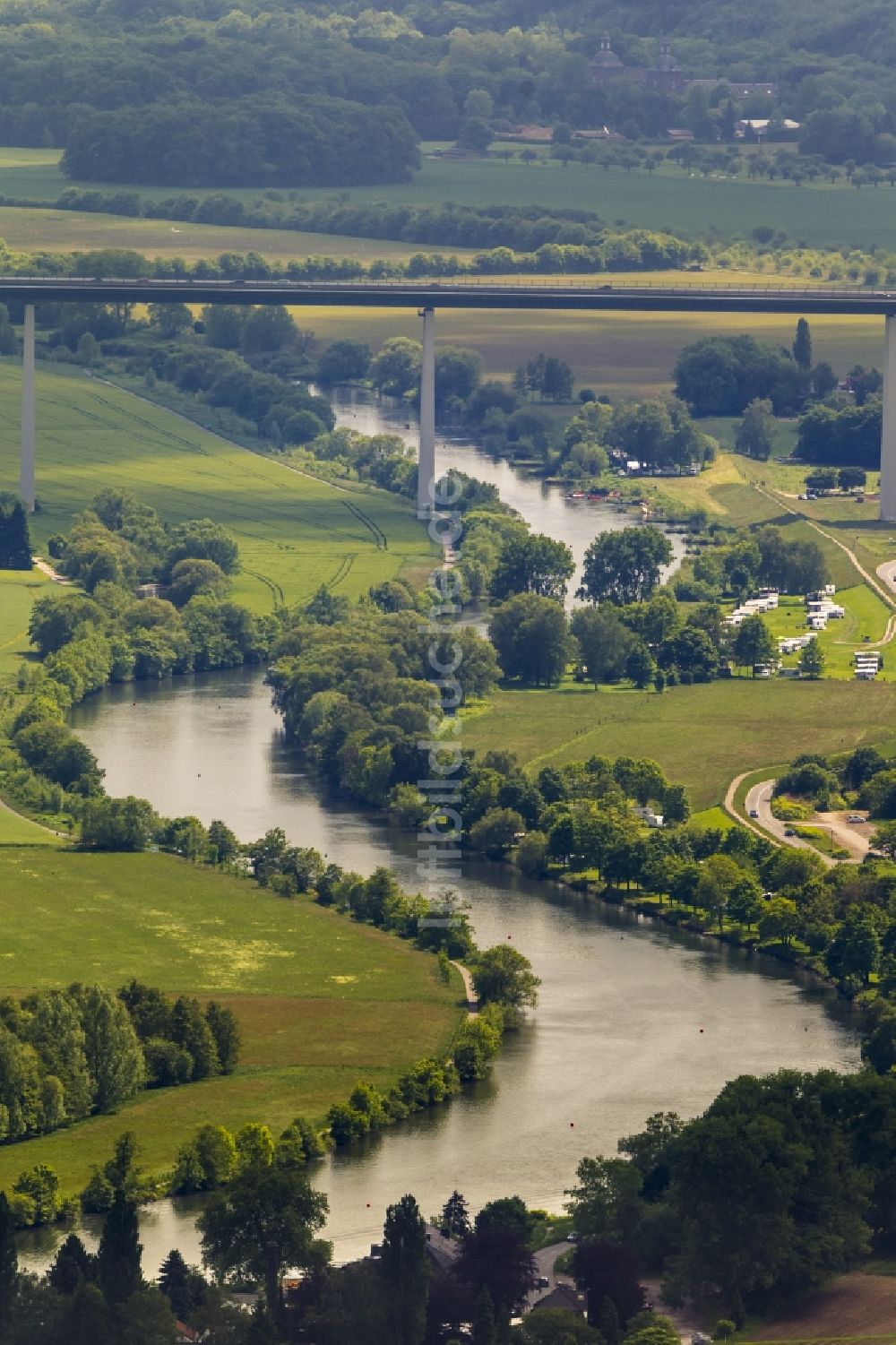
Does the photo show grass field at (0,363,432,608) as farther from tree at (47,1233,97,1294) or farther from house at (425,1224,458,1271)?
tree at (47,1233,97,1294)

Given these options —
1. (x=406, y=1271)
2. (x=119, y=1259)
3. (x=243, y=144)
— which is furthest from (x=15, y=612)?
(x=243, y=144)

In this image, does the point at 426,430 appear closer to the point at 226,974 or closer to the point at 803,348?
the point at 803,348

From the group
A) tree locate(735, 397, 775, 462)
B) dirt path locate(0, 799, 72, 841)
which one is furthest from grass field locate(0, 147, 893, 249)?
dirt path locate(0, 799, 72, 841)

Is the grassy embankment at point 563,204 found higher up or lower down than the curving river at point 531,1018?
higher up

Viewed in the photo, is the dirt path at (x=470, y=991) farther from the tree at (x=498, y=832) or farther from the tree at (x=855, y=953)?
the tree at (x=498, y=832)

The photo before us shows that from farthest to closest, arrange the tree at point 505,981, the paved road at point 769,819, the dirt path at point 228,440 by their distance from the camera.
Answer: the dirt path at point 228,440, the paved road at point 769,819, the tree at point 505,981

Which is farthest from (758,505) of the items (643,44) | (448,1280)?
(643,44)

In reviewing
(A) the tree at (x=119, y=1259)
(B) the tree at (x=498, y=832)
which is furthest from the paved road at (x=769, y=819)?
(A) the tree at (x=119, y=1259)

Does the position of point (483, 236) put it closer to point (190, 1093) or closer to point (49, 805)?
point (49, 805)
